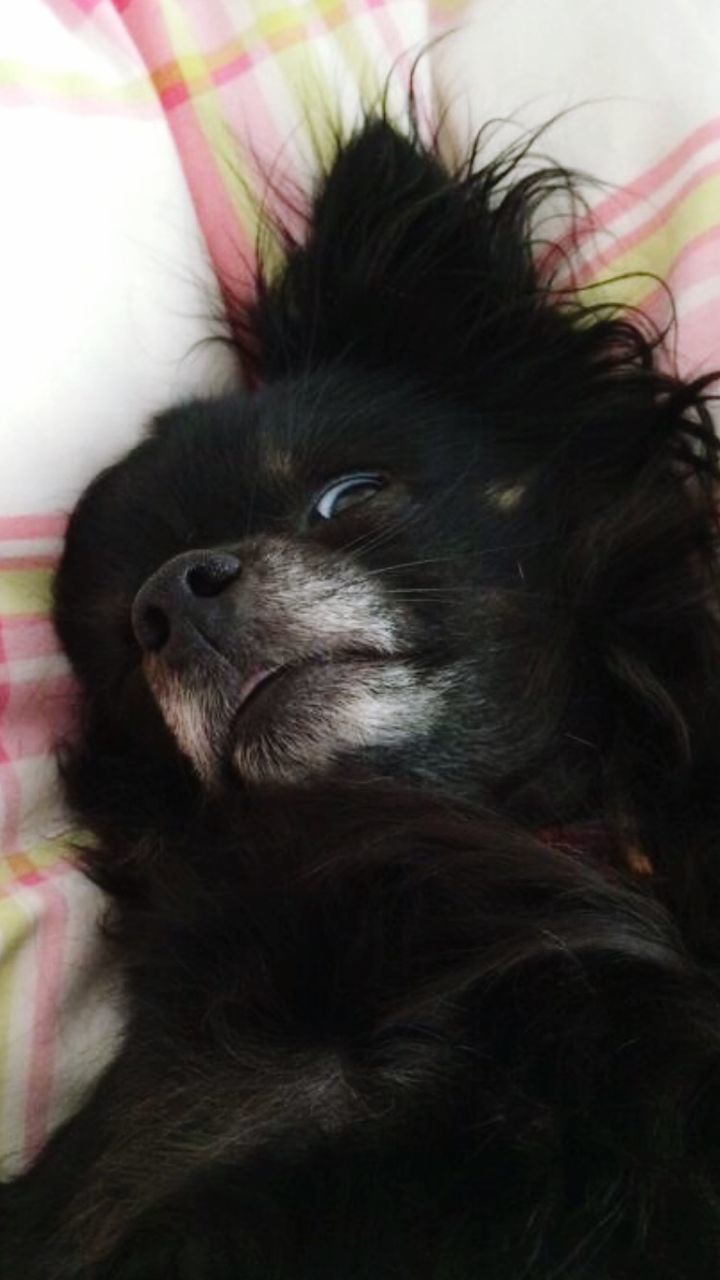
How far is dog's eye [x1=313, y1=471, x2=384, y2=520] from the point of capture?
127 cm

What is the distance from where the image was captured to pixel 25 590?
140cm

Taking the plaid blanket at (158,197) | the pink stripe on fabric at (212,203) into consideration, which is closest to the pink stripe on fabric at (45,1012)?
the plaid blanket at (158,197)

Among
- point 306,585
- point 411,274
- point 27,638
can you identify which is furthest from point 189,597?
point 411,274

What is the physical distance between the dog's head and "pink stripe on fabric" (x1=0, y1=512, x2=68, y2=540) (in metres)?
0.04

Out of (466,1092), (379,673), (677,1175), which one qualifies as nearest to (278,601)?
(379,673)

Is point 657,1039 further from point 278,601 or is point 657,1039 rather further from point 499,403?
point 499,403

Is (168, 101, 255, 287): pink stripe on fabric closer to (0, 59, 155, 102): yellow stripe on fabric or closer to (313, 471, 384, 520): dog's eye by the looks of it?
(0, 59, 155, 102): yellow stripe on fabric

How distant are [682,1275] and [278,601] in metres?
0.55

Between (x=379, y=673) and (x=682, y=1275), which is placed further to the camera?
(x=379, y=673)

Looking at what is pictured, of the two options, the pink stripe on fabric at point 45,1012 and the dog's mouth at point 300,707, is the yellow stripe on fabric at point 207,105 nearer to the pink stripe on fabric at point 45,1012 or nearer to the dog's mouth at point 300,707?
the dog's mouth at point 300,707

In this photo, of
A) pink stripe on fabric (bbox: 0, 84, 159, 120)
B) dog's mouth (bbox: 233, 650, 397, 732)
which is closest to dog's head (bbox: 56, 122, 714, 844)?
dog's mouth (bbox: 233, 650, 397, 732)

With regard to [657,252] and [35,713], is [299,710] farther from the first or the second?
[657,252]

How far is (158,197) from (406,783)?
0.76 meters

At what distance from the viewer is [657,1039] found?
0.94 m
